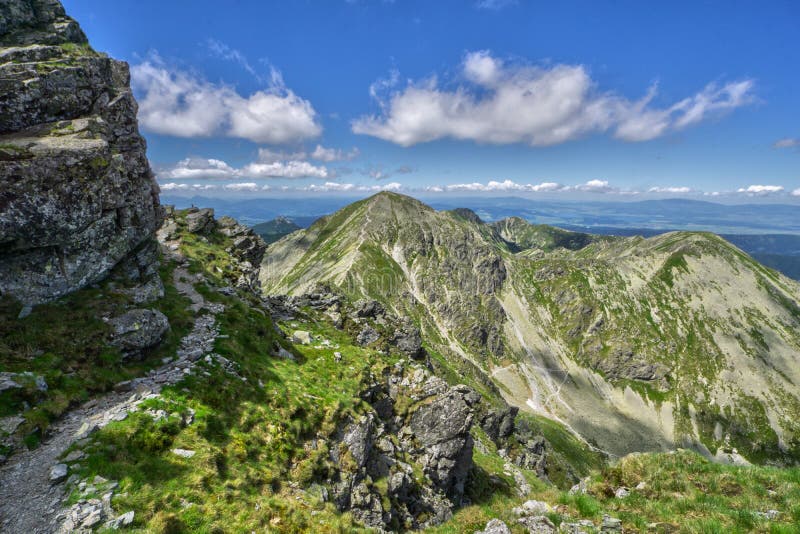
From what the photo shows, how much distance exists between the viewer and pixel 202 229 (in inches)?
2243

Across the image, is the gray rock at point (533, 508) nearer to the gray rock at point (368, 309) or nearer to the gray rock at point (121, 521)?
the gray rock at point (121, 521)

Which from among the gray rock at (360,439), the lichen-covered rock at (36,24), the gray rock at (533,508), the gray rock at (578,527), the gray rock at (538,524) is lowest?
the gray rock at (360,439)

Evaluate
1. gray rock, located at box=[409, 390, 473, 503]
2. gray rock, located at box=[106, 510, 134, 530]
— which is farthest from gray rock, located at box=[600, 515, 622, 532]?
gray rock, located at box=[409, 390, 473, 503]

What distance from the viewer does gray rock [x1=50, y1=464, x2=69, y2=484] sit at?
12243 millimetres

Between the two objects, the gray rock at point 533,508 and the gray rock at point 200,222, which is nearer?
the gray rock at point 533,508

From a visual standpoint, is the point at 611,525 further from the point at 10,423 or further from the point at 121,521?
the point at 10,423

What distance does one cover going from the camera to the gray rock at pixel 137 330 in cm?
1997

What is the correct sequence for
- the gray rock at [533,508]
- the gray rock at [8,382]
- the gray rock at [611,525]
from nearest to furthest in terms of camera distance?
the gray rock at [611,525], the gray rock at [533,508], the gray rock at [8,382]

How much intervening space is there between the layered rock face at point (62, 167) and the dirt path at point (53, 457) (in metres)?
8.66

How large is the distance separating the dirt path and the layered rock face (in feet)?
28.4

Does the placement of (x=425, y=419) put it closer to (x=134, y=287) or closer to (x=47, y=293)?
(x=134, y=287)

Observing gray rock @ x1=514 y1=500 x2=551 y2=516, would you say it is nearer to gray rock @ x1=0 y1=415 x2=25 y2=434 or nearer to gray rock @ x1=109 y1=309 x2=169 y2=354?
gray rock @ x1=0 y1=415 x2=25 y2=434

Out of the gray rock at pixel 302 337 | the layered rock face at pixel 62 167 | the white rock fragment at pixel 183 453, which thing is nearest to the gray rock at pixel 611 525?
the white rock fragment at pixel 183 453

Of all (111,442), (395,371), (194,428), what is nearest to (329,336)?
(395,371)
